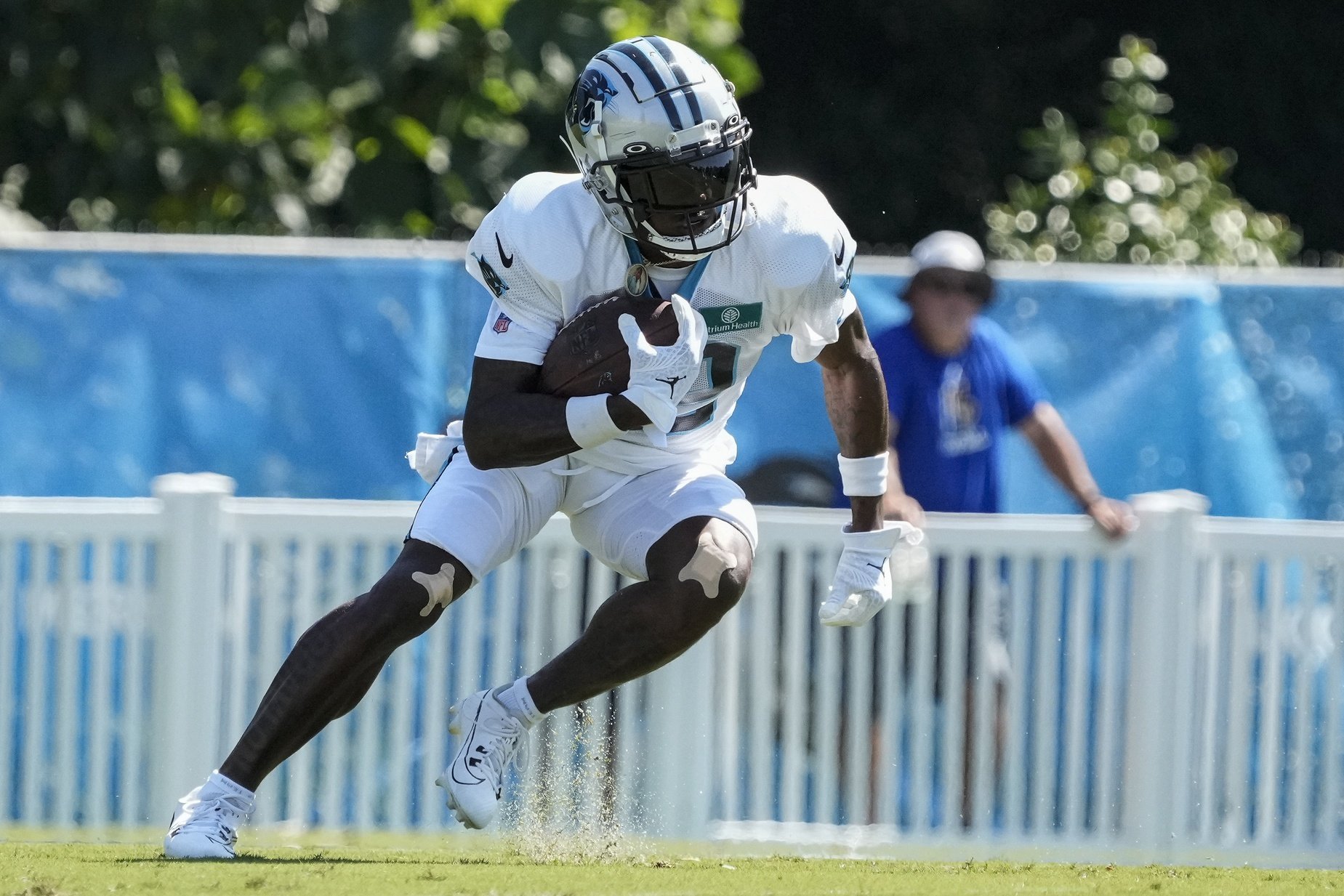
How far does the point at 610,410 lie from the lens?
4254mm

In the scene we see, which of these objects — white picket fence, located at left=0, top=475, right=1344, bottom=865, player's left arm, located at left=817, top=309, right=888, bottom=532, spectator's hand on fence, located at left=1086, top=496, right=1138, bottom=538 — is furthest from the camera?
spectator's hand on fence, located at left=1086, top=496, right=1138, bottom=538

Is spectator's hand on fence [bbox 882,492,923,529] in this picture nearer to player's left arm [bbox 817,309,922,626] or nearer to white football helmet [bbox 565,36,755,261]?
player's left arm [bbox 817,309,922,626]

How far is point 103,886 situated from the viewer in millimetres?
3928

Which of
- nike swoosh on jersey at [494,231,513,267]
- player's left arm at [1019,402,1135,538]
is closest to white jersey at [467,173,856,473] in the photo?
nike swoosh on jersey at [494,231,513,267]

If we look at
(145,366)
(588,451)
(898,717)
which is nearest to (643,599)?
(588,451)

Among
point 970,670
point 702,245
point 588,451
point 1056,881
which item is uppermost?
point 702,245

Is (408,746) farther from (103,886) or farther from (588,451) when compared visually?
(103,886)

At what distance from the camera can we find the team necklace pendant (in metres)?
4.42

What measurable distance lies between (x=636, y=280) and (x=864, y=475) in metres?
0.85

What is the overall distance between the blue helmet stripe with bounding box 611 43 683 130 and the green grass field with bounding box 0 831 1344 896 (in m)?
1.65

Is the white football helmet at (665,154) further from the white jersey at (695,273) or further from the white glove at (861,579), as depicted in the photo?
the white glove at (861,579)

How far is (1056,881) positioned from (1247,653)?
61.7 inches

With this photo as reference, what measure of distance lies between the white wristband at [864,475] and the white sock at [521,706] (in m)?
0.96

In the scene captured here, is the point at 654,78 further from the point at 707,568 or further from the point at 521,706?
the point at 521,706
